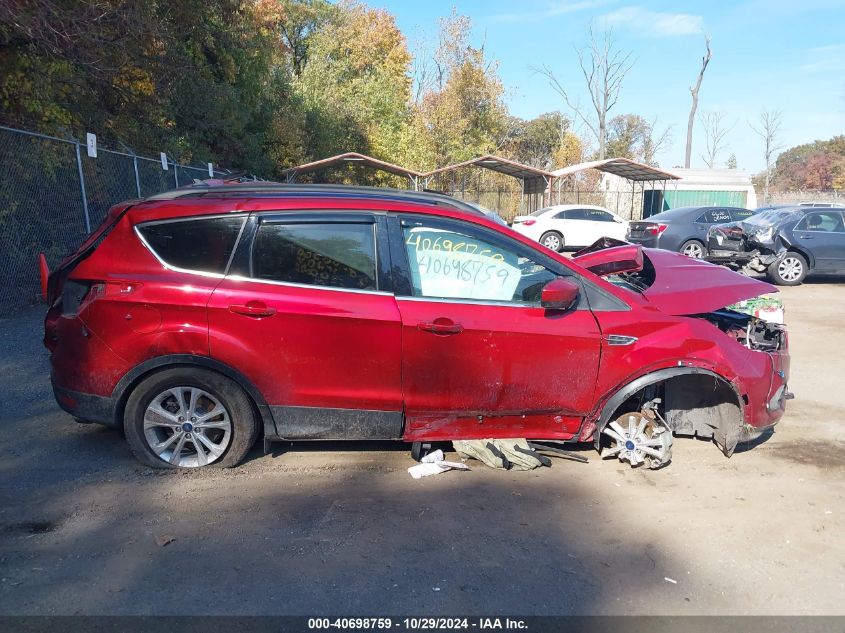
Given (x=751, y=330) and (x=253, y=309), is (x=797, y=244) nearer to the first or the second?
(x=751, y=330)

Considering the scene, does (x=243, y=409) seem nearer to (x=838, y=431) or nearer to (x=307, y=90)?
(x=838, y=431)

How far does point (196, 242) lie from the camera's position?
167 inches

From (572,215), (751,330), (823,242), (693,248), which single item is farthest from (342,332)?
(572,215)

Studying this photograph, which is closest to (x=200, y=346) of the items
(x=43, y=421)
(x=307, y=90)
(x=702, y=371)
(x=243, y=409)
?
(x=243, y=409)

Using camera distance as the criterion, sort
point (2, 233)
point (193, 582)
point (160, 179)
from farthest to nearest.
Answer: point (160, 179), point (2, 233), point (193, 582)

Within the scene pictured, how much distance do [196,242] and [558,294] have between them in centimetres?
236

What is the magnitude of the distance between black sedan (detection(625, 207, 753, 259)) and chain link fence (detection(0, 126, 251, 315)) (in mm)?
12306

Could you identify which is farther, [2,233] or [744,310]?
[2,233]

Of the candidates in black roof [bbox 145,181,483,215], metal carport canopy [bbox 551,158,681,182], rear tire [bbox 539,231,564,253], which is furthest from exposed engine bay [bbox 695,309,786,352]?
metal carport canopy [bbox 551,158,681,182]

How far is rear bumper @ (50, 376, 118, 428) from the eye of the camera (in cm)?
420

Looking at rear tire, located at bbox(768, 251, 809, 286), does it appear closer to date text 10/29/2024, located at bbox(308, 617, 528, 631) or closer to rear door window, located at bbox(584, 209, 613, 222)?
rear door window, located at bbox(584, 209, 613, 222)

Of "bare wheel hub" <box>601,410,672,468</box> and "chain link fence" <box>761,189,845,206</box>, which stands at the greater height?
"chain link fence" <box>761,189,845,206</box>

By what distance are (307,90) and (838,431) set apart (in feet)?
112

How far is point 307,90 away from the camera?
3534 centimetres
